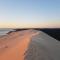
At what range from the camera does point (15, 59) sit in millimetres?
4270

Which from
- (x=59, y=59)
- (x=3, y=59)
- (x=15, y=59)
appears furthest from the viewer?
(x=59, y=59)

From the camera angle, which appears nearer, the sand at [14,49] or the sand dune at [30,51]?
the sand dune at [30,51]

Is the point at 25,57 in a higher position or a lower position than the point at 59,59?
higher

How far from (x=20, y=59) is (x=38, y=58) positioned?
24.3 inches

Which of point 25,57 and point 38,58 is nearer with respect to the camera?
point 25,57

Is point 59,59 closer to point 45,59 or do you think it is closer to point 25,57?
point 45,59

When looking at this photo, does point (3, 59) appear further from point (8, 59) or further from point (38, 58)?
point (38, 58)

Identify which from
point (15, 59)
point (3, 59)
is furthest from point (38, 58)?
point (3, 59)

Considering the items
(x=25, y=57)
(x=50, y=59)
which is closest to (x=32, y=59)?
(x=25, y=57)

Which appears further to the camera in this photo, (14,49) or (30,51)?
(14,49)

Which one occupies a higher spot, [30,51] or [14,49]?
[30,51]

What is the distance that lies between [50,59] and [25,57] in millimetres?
1162

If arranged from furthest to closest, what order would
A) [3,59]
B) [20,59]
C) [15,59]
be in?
1. [3,59]
2. [15,59]
3. [20,59]

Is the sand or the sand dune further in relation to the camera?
the sand
